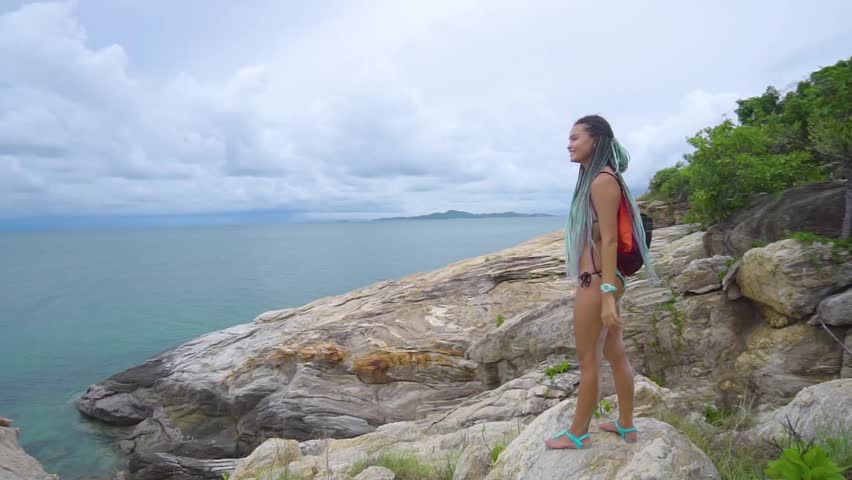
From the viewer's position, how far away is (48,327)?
121ft

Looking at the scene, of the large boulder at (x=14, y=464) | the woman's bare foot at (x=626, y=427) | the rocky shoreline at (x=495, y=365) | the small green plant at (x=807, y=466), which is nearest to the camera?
the small green plant at (x=807, y=466)

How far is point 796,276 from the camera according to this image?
9.07 metres

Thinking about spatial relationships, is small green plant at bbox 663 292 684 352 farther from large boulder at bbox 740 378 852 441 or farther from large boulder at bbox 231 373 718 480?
large boulder at bbox 740 378 852 441

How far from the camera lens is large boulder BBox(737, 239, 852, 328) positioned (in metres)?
8.91

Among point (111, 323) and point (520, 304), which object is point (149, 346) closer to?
point (111, 323)

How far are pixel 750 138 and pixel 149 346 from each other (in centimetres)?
3208

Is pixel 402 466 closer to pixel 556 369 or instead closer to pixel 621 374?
pixel 621 374

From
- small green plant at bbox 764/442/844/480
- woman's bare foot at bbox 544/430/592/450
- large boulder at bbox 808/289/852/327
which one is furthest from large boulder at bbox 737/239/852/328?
woman's bare foot at bbox 544/430/592/450

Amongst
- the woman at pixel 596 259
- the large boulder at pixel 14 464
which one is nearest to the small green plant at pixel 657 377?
the woman at pixel 596 259

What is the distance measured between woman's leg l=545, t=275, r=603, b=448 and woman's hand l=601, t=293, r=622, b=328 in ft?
0.49

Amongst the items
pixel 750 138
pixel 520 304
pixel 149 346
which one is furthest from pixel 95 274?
pixel 750 138

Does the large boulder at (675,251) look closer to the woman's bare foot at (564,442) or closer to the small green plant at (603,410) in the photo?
the small green plant at (603,410)

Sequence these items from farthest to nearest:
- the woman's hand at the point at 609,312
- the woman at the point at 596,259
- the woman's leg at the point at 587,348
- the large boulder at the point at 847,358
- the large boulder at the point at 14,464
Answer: the large boulder at the point at 14,464
the large boulder at the point at 847,358
the woman's leg at the point at 587,348
the woman at the point at 596,259
the woman's hand at the point at 609,312

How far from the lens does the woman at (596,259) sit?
443cm
